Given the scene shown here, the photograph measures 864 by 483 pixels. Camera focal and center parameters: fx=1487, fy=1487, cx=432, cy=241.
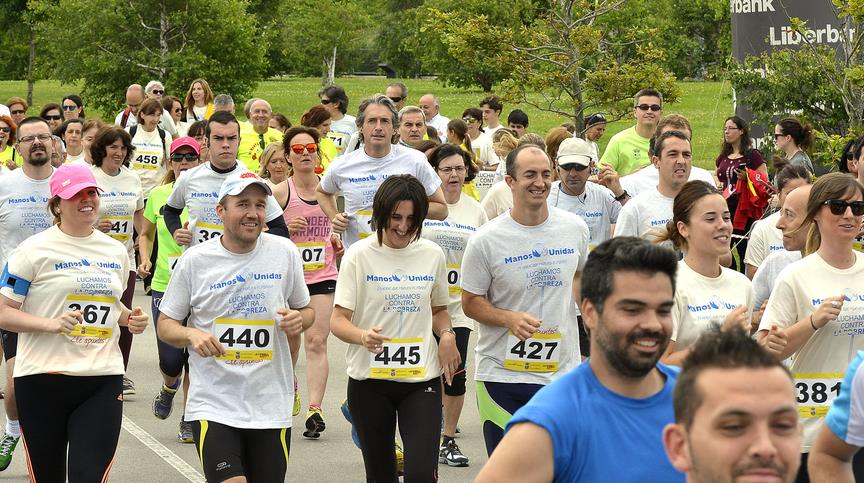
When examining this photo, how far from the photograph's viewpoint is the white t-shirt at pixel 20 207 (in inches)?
379

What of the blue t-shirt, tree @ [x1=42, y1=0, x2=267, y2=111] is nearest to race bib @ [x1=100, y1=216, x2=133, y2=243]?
the blue t-shirt

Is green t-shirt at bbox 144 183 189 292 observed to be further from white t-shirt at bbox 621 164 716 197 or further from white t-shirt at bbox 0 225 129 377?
white t-shirt at bbox 621 164 716 197

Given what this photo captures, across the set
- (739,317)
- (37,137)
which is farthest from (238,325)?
(37,137)

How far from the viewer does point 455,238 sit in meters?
9.02

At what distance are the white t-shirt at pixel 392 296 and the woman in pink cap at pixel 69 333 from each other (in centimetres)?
101

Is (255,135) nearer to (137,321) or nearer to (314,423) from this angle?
(314,423)

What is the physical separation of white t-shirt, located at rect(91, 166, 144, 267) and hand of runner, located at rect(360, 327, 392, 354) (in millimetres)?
4602

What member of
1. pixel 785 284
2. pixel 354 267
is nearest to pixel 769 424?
pixel 785 284

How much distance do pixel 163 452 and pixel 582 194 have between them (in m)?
3.07

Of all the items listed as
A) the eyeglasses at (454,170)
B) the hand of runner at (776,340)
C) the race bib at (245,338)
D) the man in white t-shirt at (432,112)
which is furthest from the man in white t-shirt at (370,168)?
the man in white t-shirt at (432,112)

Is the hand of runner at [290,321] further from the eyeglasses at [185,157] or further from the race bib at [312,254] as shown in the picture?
the eyeglasses at [185,157]

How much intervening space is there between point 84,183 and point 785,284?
324cm

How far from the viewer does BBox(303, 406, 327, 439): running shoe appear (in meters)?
9.66

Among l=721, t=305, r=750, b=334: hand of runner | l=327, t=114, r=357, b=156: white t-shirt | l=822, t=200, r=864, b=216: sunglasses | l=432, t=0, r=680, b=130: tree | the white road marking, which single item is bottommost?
the white road marking
